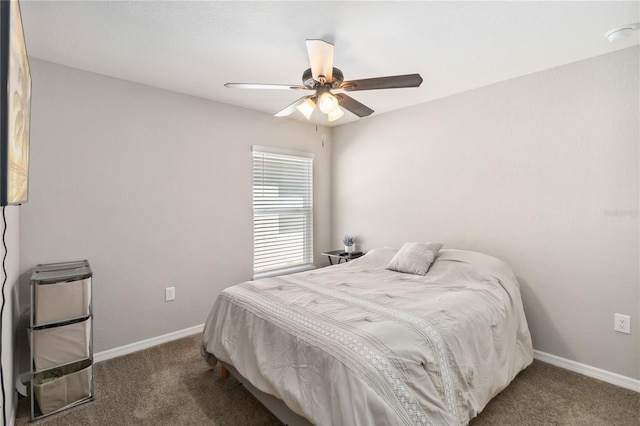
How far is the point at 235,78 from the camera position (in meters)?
2.80

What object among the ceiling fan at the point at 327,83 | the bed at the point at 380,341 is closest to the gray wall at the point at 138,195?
the bed at the point at 380,341

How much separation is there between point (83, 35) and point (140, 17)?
1.76 ft

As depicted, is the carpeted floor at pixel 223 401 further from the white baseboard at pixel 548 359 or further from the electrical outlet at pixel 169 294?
the electrical outlet at pixel 169 294

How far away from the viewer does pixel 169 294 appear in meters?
3.11

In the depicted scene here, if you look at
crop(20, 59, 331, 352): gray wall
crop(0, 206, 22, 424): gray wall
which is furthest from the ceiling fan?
crop(0, 206, 22, 424): gray wall

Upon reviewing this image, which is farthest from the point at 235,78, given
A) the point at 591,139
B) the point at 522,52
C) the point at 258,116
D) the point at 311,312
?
the point at 591,139

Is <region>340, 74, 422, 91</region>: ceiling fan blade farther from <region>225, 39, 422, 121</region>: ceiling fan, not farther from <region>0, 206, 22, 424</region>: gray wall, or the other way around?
<region>0, 206, 22, 424</region>: gray wall

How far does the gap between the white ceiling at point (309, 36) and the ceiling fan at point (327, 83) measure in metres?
0.25

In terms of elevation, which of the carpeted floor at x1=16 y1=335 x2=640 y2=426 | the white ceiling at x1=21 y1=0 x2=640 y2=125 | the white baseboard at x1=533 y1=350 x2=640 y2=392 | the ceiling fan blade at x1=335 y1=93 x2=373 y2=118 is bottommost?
the carpeted floor at x1=16 y1=335 x2=640 y2=426

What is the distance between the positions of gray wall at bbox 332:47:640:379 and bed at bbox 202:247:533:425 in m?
0.39

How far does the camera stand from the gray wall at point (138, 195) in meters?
2.50

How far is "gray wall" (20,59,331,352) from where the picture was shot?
8.19ft

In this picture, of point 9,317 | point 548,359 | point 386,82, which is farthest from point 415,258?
point 9,317

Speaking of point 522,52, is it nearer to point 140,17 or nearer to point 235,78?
point 235,78
